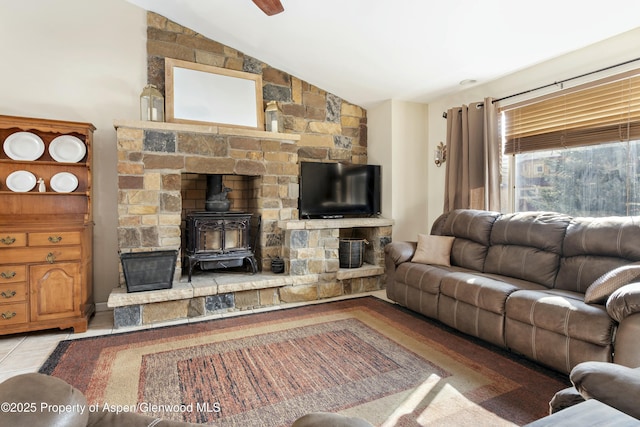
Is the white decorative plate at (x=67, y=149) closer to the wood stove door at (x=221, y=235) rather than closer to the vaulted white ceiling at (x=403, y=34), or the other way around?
the wood stove door at (x=221, y=235)

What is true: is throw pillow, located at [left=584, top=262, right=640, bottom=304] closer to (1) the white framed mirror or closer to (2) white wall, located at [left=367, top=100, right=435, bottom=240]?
(2) white wall, located at [left=367, top=100, right=435, bottom=240]

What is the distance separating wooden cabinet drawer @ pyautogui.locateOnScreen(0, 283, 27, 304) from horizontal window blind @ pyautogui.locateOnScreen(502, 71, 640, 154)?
15.3ft

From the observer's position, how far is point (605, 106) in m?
2.88

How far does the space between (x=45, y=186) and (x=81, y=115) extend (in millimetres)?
775

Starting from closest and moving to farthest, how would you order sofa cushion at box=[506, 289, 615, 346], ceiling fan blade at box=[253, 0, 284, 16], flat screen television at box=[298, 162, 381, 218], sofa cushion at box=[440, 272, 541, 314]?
A: sofa cushion at box=[506, 289, 615, 346], ceiling fan blade at box=[253, 0, 284, 16], sofa cushion at box=[440, 272, 541, 314], flat screen television at box=[298, 162, 381, 218]

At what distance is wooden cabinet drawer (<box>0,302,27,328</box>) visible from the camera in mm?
2712

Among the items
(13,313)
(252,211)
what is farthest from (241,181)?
(13,313)

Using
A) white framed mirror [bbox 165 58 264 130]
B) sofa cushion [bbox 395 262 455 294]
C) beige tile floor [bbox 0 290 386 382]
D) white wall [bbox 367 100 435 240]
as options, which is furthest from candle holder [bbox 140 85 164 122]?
sofa cushion [bbox 395 262 455 294]

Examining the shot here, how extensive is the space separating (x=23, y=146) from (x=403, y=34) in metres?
3.58

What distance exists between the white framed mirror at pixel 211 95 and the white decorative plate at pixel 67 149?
0.84 metres

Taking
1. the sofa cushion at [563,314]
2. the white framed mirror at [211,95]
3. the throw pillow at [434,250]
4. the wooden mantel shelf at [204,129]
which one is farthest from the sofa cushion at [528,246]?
the white framed mirror at [211,95]

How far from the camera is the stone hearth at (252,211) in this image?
3.29 m

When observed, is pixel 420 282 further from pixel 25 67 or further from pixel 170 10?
pixel 25 67

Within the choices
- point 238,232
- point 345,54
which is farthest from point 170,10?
point 238,232
